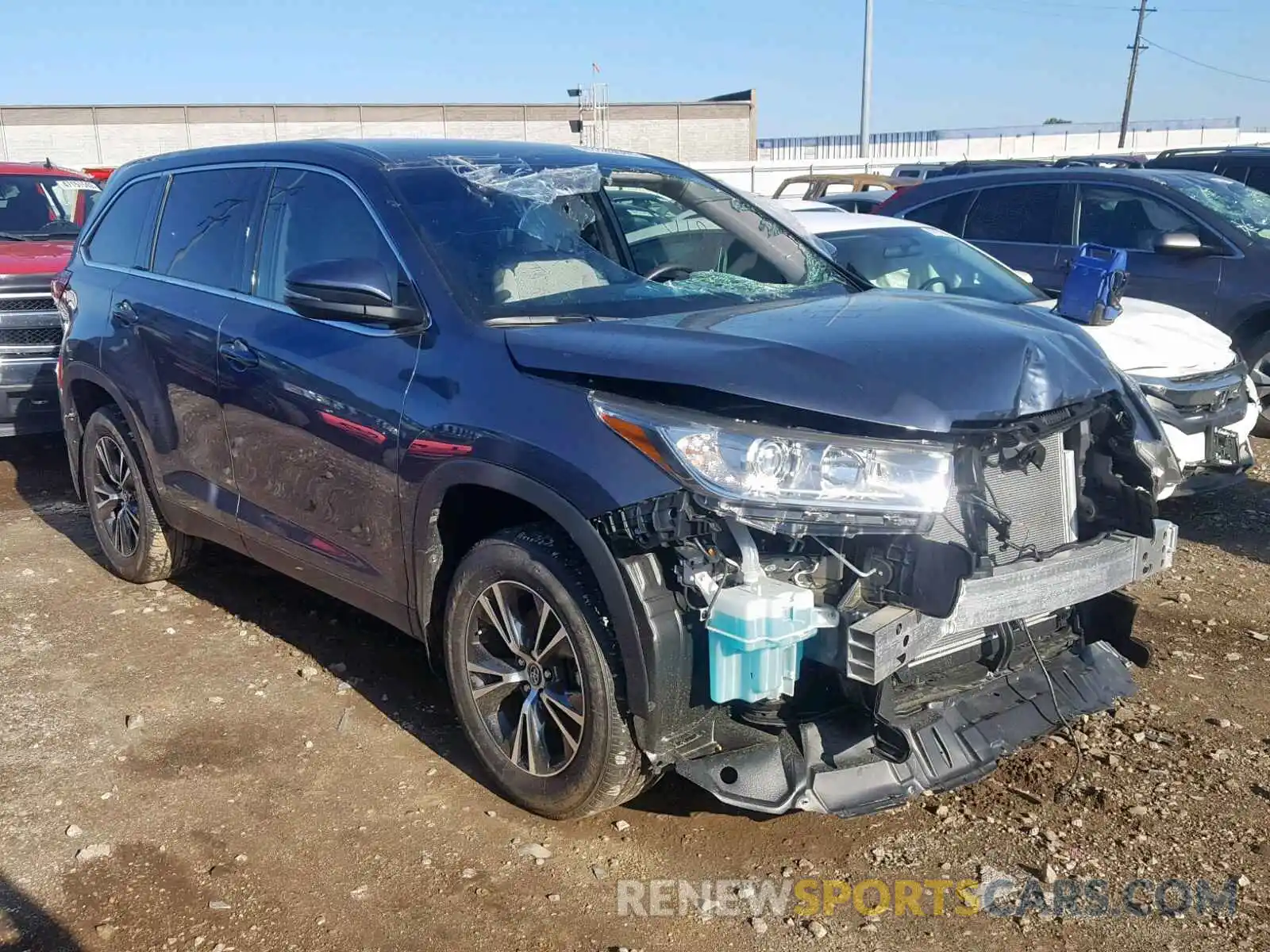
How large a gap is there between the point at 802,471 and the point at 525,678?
1.09 metres

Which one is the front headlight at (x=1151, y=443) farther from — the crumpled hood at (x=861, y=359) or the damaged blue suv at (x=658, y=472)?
the crumpled hood at (x=861, y=359)

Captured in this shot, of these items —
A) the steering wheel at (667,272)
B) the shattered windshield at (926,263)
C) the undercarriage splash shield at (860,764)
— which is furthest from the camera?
the shattered windshield at (926,263)

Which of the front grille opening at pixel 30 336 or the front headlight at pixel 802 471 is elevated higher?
the front headlight at pixel 802 471

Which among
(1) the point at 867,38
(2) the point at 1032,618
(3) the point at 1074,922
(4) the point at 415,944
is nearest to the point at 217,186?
(4) the point at 415,944

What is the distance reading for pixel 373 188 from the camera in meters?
3.84

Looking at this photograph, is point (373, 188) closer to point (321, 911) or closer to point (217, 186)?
point (217, 186)

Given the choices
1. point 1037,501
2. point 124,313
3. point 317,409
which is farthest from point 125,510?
point 1037,501

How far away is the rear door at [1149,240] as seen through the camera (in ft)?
26.2

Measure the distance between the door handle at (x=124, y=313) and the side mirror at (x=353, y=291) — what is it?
1749 mm

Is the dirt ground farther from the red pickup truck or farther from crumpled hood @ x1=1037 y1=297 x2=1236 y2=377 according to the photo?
the red pickup truck

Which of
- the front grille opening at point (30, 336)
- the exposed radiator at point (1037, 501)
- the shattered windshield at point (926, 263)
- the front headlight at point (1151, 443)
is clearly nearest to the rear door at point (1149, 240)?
the shattered windshield at point (926, 263)

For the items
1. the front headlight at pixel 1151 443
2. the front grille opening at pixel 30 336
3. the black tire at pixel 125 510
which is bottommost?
the black tire at pixel 125 510

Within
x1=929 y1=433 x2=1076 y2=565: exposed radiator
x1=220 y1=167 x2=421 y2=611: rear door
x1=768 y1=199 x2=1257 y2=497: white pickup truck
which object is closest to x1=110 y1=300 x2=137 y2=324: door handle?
x1=220 y1=167 x2=421 y2=611: rear door

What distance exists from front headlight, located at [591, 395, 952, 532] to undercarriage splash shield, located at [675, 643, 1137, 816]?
61 centimetres
